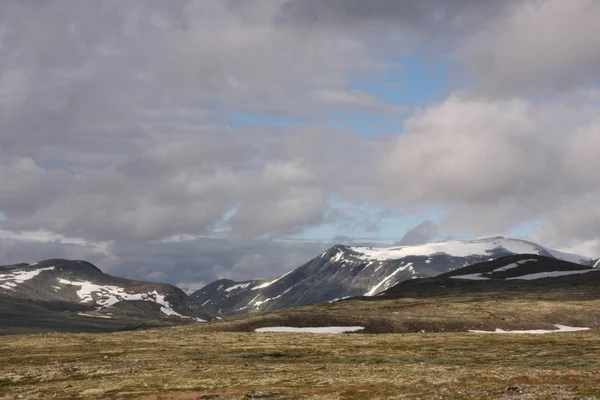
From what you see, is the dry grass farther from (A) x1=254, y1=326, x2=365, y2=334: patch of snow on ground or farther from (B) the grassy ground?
(A) x1=254, y1=326, x2=365, y2=334: patch of snow on ground

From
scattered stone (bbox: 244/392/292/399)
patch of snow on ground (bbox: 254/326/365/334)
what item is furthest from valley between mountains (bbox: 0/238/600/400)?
patch of snow on ground (bbox: 254/326/365/334)

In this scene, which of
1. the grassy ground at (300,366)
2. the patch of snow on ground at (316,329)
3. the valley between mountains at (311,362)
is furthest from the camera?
the patch of snow on ground at (316,329)

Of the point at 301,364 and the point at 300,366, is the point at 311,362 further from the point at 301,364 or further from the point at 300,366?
the point at 300,366

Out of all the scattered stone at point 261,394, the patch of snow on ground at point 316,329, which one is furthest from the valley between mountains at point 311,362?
the patch of snow on ground at point 316,329

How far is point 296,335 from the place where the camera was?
101625mm

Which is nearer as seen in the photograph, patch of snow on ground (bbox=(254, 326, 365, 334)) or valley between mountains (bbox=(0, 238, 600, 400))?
valley between mountains (bbox=(0, 238, 600, 400))

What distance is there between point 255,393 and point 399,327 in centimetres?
7241

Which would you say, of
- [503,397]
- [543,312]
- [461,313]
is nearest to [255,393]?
[503,397]

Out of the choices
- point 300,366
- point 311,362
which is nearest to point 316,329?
point 311,362

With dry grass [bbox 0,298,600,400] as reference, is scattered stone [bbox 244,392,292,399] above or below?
below

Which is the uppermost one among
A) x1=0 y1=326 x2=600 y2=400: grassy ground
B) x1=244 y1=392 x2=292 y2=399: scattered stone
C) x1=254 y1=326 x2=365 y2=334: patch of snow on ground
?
x1=254 y1=326 x2=365 y2=334: patch of snow on ground

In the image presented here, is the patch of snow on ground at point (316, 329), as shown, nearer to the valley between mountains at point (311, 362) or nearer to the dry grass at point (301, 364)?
the valley between mountains at point (311, 362)

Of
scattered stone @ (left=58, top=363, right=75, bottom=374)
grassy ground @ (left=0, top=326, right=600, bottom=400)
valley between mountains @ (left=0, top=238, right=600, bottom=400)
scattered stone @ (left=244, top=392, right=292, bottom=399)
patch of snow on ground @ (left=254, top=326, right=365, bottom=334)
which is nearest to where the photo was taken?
scattered stone @ (left=244, top=392, right=292, bottom=399)

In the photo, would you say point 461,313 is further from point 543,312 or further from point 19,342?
point 19,342
